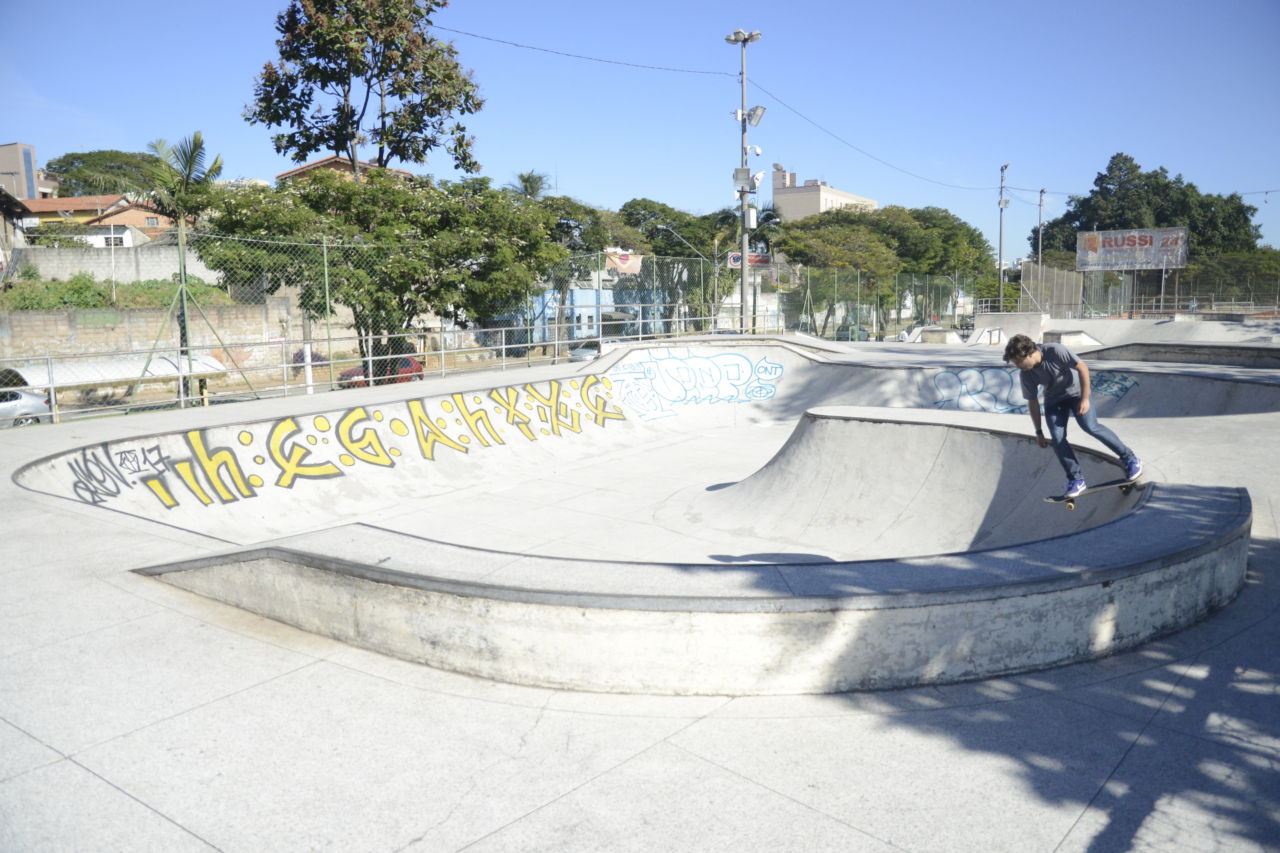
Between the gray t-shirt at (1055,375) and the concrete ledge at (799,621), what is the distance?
1702 millimetres

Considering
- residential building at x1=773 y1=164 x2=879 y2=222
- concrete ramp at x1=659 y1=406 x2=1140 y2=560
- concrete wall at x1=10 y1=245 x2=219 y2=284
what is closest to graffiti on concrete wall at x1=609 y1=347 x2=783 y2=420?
concrete ramp at x1=659 y1=406 x2=1140 y2=560

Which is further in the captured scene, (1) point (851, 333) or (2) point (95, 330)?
(1) point (851, 333)

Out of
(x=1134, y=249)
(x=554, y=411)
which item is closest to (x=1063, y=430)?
(x=554, y=411)

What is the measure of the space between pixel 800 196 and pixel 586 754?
130711 millimetres

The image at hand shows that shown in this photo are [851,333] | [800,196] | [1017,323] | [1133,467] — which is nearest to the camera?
[1133,467]

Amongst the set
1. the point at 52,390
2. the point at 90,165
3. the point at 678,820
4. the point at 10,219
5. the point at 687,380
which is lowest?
the point at 678,820

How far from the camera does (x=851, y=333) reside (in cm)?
3466

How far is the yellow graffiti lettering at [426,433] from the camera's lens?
41.5 feet

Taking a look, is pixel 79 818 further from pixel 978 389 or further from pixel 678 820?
pixel 978 389

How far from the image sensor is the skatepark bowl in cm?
405

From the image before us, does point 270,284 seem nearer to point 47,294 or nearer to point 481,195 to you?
point 481,195

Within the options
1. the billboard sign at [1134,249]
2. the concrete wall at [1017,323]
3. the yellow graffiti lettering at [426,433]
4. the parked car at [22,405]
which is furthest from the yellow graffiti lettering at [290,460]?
the billboard sign at [1134,249]

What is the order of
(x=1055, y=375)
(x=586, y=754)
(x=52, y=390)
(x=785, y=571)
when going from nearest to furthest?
(x=586, y=754), (x=785, y=571), (x=1055, y=375), (x=52, y=390)

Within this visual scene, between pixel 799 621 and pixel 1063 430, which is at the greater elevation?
pixel 1063 430
